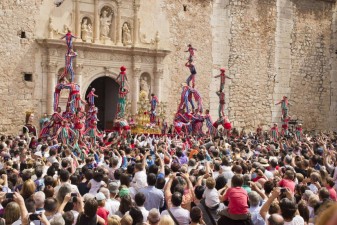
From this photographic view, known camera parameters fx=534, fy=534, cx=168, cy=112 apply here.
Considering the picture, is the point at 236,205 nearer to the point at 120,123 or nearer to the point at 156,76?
the point at 120,123

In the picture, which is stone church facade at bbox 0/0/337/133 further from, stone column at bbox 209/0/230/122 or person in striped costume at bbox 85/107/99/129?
person in striped costume at bbox 85/107/99/129

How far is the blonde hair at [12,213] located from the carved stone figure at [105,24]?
1662 cm

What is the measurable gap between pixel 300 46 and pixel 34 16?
Result: 45.8 ft

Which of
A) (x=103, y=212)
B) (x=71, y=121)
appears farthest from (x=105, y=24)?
(x=103, y=212)

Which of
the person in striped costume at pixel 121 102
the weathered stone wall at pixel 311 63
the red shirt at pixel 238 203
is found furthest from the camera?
the weathered stone wall at pixel 311 63

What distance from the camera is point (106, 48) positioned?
21203 millimetres

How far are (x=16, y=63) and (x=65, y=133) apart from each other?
5.22 metres

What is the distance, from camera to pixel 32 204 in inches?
225

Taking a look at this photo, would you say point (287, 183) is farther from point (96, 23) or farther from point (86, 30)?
point (96, 23)

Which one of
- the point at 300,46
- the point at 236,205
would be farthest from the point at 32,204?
the point at 300,46

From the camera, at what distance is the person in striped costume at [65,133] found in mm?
15867

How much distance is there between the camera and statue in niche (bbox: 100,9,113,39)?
2134 centimetres

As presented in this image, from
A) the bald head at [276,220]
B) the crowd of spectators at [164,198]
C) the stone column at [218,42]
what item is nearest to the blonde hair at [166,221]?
the crowd of spectators at [164,198]

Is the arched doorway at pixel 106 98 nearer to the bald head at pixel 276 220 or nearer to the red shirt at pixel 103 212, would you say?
the red shirt at pixel 103 212
